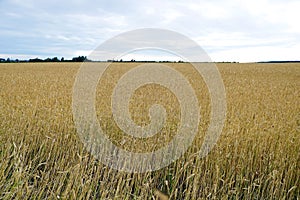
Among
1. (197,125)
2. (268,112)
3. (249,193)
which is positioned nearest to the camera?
(249,193)

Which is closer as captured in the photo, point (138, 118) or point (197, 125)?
point (197, 125)

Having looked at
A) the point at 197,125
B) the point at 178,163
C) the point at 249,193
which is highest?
the point at 197,125

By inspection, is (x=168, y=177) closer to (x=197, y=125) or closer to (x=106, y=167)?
(x=106, y=167)

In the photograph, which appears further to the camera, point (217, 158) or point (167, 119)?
point (167, 119)

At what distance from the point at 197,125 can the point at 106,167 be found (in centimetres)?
169

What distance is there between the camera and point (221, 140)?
3666mm

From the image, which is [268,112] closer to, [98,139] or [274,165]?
[274,165]

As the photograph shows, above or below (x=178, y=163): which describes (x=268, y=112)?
above

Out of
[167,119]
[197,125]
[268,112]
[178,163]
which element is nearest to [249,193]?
[178,163]

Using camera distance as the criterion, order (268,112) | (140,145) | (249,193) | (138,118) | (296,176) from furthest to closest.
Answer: (268,112)
(138,118)
(140,145)
(296,176)
(249,193)

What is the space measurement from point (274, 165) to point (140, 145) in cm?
175

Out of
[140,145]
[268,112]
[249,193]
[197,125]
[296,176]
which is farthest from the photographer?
[268,112]

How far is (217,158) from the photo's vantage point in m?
→ 3.28

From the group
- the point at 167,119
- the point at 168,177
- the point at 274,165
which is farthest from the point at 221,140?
the point at 167,119
